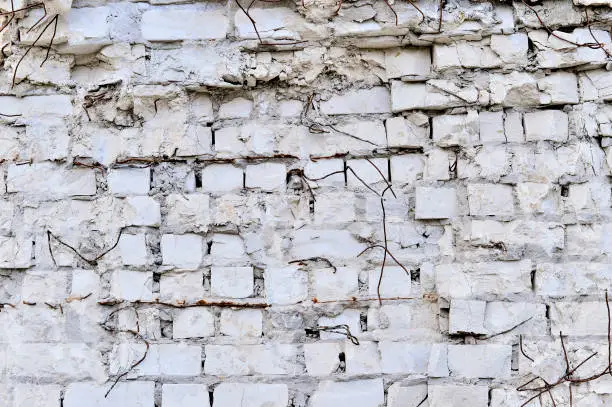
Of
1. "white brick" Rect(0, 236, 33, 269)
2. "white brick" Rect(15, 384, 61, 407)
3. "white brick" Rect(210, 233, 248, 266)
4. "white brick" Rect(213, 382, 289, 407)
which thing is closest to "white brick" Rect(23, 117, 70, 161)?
"white brick" Rect(0, 236, 33, 269)

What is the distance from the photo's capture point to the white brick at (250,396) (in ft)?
8.48

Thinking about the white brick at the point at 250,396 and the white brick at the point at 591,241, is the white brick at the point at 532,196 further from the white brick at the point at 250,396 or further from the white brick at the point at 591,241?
the white brick at the point at 250,396

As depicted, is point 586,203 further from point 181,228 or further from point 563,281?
point 181,228

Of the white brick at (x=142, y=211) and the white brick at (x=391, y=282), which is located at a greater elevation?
the white brick at (x=142, y=211)

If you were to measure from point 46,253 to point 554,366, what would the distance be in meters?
1.84

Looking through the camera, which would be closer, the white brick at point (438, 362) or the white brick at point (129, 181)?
the white brick at point (438, 362)

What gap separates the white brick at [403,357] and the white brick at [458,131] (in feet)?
2.38

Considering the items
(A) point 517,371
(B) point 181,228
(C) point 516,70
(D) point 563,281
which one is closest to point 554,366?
(A) point 517,371

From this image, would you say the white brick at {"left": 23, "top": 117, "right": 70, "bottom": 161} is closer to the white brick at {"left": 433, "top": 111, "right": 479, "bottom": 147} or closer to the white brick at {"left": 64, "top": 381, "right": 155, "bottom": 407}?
the white brick at {"left": 64, "top": 381, "right": 155, "bottom": 407}

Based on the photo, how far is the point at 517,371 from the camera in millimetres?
2566

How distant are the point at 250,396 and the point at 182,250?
0.57m

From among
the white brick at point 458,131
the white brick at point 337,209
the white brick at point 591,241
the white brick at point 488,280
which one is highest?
the white brick at point 458,131

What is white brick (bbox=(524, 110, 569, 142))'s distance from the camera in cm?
264

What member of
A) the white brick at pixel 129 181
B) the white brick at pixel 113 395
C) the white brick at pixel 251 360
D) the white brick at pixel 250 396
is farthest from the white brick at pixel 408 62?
the white brick at pixel 113 395
